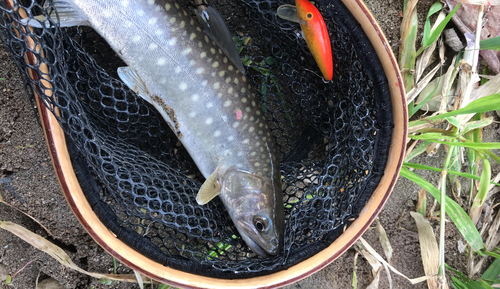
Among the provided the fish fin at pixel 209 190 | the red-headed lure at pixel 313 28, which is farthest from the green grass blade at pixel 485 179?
the fish fin at pixel 209 190

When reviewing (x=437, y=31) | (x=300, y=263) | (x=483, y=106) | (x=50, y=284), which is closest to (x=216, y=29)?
(x=300, y=263)

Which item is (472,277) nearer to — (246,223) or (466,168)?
(466,168)

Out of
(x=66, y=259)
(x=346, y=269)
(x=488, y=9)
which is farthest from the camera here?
(x=346, y=269)

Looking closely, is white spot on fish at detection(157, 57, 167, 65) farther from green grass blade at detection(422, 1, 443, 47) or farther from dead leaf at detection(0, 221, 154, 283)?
green grass blade at detection(422, 1, 443, 47)

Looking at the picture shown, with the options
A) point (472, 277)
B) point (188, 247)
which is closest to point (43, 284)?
point (188, 247)

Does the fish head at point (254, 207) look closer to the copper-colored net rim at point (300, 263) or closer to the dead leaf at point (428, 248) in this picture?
the copper-colored net rim at point (300, 263)

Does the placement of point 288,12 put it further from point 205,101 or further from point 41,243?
point 41,243
